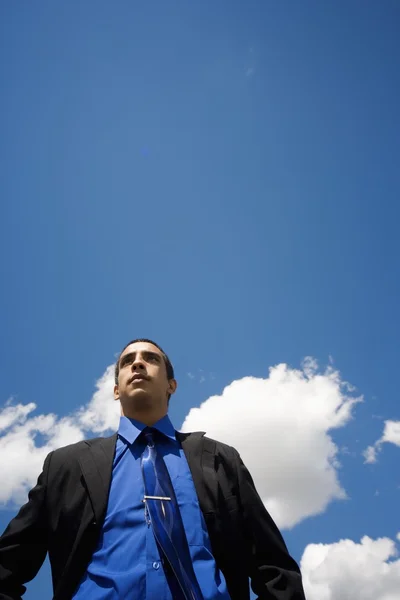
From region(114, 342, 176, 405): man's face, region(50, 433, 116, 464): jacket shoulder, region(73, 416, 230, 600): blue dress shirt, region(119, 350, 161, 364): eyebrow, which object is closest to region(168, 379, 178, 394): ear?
region(114, 342, 176, 405): man's face

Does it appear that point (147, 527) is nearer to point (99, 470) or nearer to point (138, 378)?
point (99, 470)

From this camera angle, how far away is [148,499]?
383 centimetres

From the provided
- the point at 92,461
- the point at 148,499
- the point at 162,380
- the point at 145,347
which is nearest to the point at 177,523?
the point at 148,499

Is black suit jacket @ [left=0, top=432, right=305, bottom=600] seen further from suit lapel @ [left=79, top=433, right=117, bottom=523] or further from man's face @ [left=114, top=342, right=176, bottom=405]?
man's face @ [left=114, top=342, right=176, bottom=405]

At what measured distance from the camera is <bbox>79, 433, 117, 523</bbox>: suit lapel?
3.89 meters

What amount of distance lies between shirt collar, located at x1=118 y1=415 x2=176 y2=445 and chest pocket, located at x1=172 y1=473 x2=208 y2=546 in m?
0.54

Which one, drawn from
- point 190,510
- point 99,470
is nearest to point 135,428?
point 99,470

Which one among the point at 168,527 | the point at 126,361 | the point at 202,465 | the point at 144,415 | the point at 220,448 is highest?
the point at 126,361

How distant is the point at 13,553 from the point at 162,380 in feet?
7.17

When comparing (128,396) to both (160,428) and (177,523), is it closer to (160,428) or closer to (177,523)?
(160,428)

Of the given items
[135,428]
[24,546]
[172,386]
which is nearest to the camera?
[24,546]

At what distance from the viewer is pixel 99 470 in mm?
4164

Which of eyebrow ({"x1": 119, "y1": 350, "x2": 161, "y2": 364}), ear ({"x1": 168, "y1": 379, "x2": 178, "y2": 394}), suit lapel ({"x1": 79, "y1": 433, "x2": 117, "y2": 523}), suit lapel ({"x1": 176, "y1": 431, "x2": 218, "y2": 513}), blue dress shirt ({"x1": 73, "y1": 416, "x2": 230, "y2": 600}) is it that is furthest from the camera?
ear ({"x1": 168, "y1": 379, "x2": 178, "y2": 394})

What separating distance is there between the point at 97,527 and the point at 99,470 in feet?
1.70
